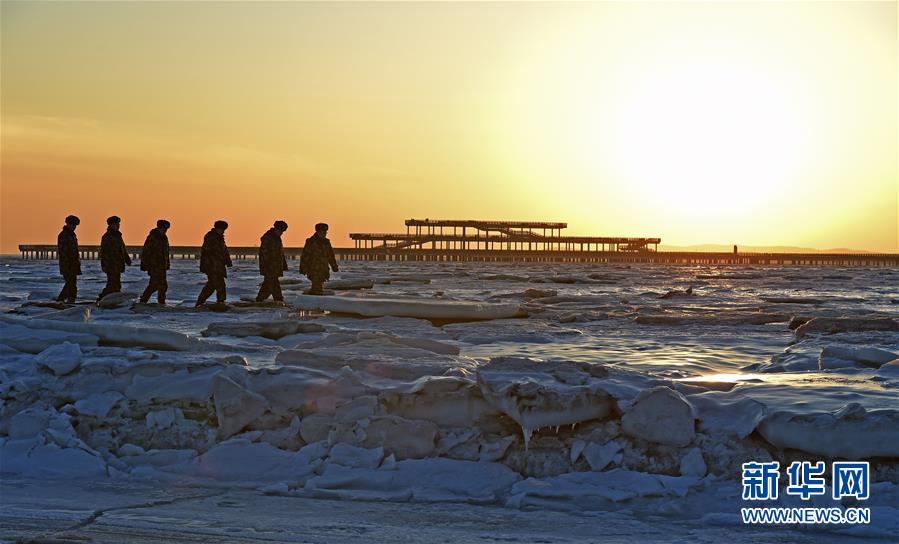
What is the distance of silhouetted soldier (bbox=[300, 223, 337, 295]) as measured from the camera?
51.8 feet

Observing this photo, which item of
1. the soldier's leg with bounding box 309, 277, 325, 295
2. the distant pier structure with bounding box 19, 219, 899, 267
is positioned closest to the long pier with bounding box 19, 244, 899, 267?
the distant pier structure with bounding box 19, 219, 899, 267

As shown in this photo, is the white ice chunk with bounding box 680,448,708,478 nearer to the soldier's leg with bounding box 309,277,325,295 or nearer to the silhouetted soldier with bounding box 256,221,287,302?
the silhouetted soldier with bounding box 256,221,287,302

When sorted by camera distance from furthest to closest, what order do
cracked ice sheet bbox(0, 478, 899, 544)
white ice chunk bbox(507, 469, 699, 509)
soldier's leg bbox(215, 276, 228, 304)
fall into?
soldier's leg bbox(215, 276, 228, 304) → white ice chunk bbox(507, 469, 699, 509) → cracked ice sheet bbox(0, 478, 899, 544)

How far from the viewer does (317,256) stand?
15.8 metres

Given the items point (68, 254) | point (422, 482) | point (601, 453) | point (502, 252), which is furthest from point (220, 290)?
point (502, 252)

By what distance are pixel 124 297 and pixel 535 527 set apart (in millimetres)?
12255

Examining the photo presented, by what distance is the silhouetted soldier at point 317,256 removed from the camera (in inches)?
622

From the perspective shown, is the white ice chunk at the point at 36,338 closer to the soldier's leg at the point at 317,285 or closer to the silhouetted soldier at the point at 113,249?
the silhouetted soldier at the point at 113,249

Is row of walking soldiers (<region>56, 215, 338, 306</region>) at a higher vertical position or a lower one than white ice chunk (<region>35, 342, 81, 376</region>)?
higher

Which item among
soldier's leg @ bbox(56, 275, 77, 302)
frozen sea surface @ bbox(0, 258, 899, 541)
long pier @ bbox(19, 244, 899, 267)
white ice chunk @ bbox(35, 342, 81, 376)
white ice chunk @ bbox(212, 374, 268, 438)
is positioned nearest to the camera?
frozen sea surface @ bbox(0, 258, 899, 541)

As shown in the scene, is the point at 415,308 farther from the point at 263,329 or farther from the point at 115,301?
the point at 115,301

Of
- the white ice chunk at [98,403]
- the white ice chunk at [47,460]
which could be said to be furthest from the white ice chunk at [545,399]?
the white ice chunk at [98,403]

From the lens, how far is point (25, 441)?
5609 millimetres

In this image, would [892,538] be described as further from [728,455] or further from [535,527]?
[535,527]
